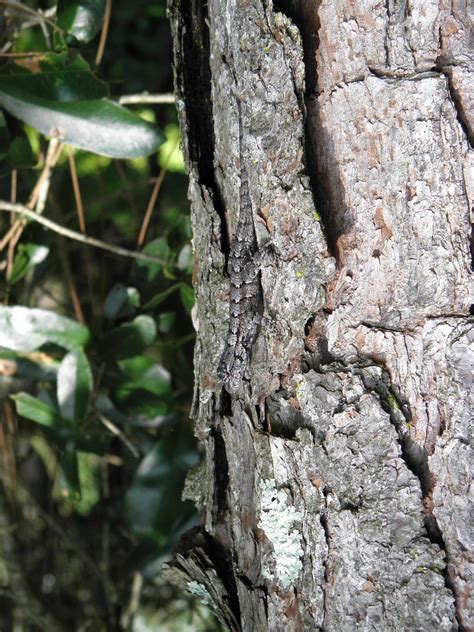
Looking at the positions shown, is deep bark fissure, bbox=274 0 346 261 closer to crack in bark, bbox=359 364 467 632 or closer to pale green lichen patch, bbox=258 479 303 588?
crack in bark, bbox=359 364 467 632

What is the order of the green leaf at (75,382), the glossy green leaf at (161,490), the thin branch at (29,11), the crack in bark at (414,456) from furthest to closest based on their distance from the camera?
1. the glossy green leaf at (161,490)
2. the green leaf at (75,382)
3. the thin branch at (29,11)
4. the crack in bark at (414,456)

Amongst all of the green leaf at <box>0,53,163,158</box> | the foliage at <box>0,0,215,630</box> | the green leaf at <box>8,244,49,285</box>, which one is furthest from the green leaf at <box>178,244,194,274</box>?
the green leaf at <box>8,244,49,285</box>

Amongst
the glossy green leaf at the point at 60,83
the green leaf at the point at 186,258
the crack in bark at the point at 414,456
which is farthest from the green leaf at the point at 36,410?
the crack in bark at the point at 414,456

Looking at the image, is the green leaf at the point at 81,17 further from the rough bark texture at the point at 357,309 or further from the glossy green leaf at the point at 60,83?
the rough bark texture at the point at 357,309

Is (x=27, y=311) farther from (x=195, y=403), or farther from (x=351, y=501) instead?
(x=351, y=501)

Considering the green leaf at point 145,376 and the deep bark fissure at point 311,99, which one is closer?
the deep bark fissure at point 311,99

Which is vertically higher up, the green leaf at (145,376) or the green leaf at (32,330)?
the green leaf at (32,330)

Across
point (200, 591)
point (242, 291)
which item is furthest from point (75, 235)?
point (200, 591)
